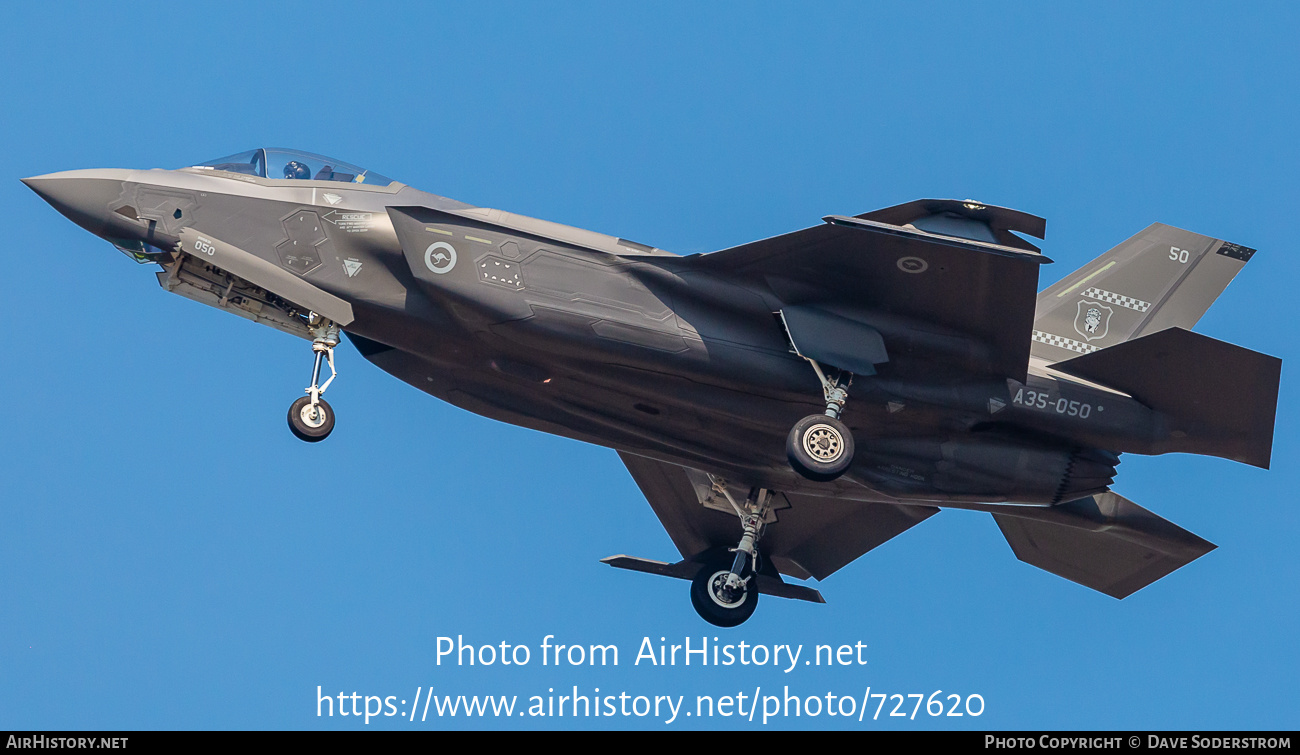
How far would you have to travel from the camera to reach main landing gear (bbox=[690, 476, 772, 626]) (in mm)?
19312

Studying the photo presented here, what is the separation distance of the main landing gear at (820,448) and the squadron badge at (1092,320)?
463cm

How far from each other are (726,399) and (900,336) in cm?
205

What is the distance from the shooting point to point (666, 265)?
16312 millimetres

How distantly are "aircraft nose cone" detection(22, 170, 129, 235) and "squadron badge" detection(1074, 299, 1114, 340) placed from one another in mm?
11667

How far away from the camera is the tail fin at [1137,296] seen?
19.0 metres

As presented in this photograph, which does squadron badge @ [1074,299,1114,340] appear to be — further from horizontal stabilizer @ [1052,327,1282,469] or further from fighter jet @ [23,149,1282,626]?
horizontal stabilizer @ [1052,327,1282,469]

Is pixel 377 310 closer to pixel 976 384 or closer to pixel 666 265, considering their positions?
pixel 666 265

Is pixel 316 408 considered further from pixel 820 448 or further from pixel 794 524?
pixel 794 524

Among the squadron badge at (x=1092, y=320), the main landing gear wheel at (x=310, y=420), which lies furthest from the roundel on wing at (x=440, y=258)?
the squadron badge at (x=1092, y=320)

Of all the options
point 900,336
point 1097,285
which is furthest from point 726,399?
point 1097,285

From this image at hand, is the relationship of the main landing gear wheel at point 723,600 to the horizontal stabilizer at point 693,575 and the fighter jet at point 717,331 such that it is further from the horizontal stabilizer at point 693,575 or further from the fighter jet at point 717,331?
the fighter jet at point 717,331

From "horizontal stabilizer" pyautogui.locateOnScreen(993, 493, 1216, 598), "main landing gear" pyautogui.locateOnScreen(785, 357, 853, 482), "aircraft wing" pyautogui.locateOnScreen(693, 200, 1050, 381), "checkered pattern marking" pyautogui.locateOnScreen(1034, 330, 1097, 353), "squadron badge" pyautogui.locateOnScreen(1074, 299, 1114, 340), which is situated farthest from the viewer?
"squadron badge" pyautogui.locateOnScreen(1074, 299, 1114, 340)

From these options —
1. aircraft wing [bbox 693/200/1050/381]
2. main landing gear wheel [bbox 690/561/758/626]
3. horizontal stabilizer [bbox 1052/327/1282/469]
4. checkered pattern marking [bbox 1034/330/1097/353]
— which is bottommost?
main landing gear wheel [bbox 690/561/758/626]

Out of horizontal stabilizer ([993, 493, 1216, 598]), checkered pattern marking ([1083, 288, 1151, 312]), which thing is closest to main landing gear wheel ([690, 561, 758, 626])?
horizontal stabilizer ([993, 493, 1216, 598])
